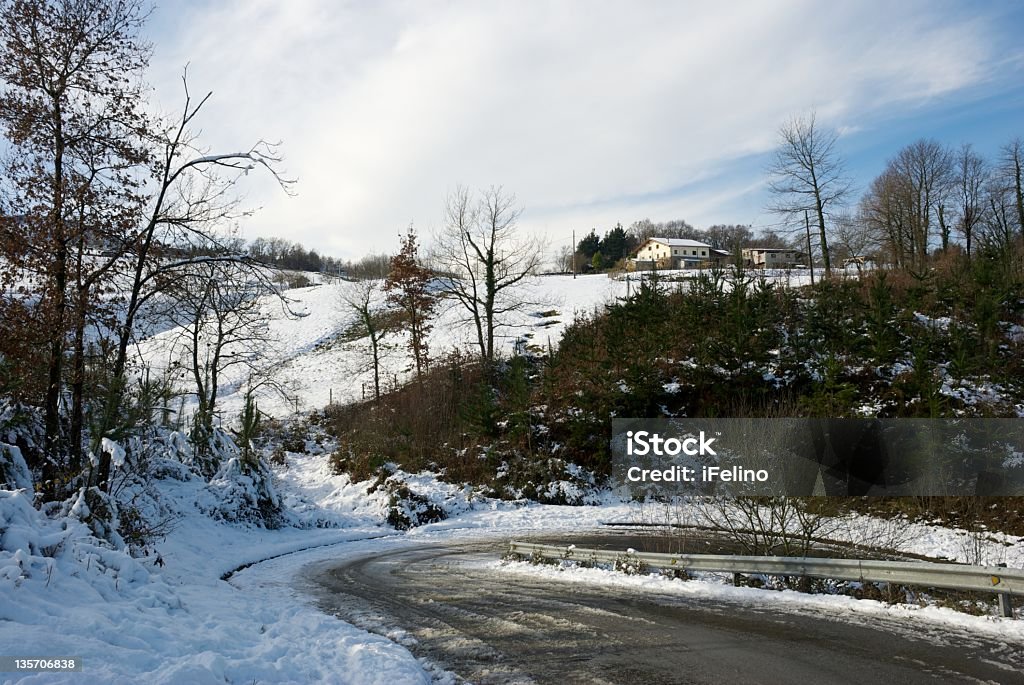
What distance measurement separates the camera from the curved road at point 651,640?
18.2 ft

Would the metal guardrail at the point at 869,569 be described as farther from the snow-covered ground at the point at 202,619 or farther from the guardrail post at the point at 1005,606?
the snow-covered ground at the point at 202,619

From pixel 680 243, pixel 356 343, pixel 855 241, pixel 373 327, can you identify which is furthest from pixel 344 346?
pixel 680 243

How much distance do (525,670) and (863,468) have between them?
16984 mm

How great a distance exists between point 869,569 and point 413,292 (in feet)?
112

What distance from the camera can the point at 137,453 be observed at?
16.7m

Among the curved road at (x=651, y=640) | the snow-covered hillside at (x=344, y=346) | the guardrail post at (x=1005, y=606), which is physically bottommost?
the curved road at (x=651, y=640)

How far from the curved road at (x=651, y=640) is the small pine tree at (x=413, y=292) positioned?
29488 mm

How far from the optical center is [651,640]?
674cm

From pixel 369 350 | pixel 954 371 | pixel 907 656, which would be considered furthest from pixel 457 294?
pixel 907 656

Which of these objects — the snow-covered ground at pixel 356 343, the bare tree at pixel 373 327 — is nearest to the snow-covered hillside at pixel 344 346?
the snow-covered ground at pixel 356 343

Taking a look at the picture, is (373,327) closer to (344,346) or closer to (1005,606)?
(344,346)

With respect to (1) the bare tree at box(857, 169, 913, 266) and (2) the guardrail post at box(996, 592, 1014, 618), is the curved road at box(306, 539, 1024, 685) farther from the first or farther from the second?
(1) the bare tree at box(857, 169, 913, 266)

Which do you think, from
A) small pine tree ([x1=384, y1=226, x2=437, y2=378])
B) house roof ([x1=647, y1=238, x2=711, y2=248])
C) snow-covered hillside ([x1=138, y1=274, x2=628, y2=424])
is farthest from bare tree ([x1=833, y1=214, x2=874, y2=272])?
house roof ([x1=647, y1=238, x2=711, y2=248])

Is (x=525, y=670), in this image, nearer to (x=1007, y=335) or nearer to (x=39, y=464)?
(x=39, y=464)
